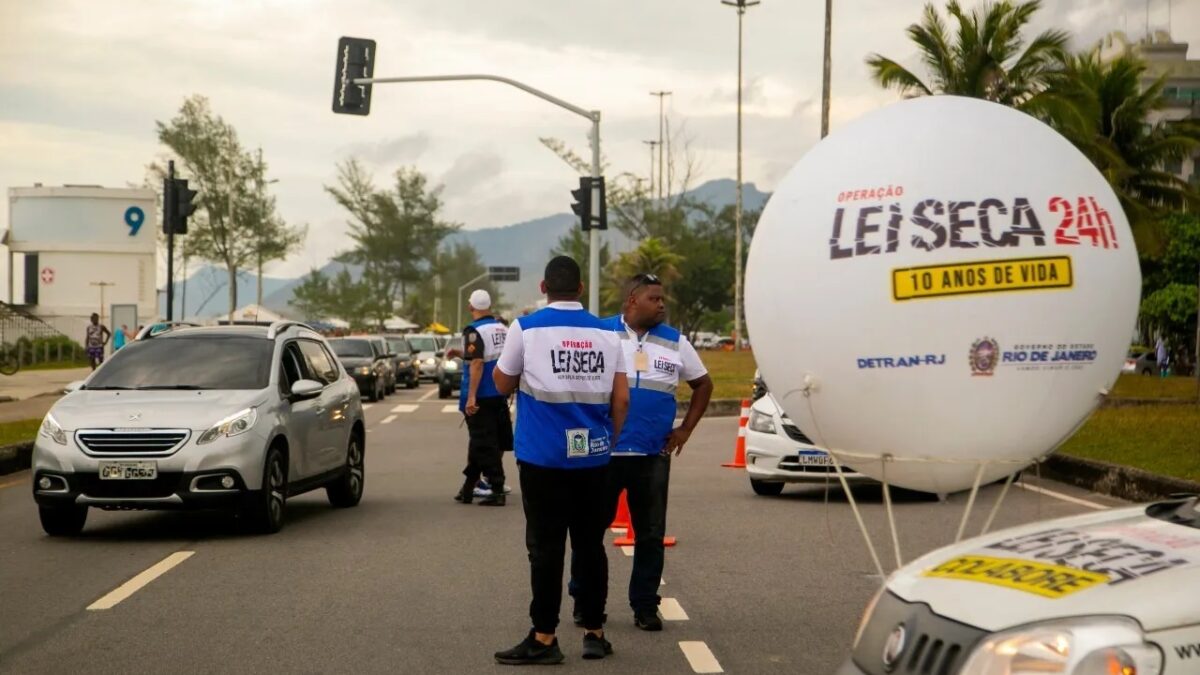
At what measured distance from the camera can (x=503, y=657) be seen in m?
7.50

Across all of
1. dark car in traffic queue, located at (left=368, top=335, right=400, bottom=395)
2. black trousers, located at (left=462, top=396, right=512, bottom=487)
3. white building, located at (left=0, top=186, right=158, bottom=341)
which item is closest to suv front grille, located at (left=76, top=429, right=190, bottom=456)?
black trousers, located at (left=462, top=396, right=512, bottom=487)

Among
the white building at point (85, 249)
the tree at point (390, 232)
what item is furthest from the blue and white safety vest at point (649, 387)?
the tree at point (390, 232)

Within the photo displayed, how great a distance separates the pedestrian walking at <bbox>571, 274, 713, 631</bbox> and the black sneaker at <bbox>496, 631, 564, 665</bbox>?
2.82 ft

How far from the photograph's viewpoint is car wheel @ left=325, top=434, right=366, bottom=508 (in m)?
14.5

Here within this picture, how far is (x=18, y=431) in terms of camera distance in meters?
21.7

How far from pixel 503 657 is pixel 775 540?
4925 mm

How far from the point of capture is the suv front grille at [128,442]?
11789 millimetres

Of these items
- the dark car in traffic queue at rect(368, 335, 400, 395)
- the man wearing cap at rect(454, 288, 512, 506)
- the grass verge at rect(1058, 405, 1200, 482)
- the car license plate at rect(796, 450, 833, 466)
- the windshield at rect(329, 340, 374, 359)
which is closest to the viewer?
the man wearing cap at rect(454, 288, 512, 506)

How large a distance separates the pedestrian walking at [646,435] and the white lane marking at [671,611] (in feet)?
0.93

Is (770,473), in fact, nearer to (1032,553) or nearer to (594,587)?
(594,587)

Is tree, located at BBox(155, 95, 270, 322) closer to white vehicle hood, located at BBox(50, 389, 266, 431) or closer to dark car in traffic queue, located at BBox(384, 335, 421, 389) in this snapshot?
dark car in traffic queue, located at BBox(384, 335, 421, 389)

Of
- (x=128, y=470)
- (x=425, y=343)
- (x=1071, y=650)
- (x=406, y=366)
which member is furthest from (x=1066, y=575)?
(x=425, y=343)

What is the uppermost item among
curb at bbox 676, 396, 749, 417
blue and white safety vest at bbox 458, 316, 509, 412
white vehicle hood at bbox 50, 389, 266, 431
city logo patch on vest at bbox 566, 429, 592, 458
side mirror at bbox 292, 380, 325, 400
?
blue and white safety vest at bbox 458, 316, 509, 412

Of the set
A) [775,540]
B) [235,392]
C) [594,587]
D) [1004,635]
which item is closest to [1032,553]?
[1004,635]
